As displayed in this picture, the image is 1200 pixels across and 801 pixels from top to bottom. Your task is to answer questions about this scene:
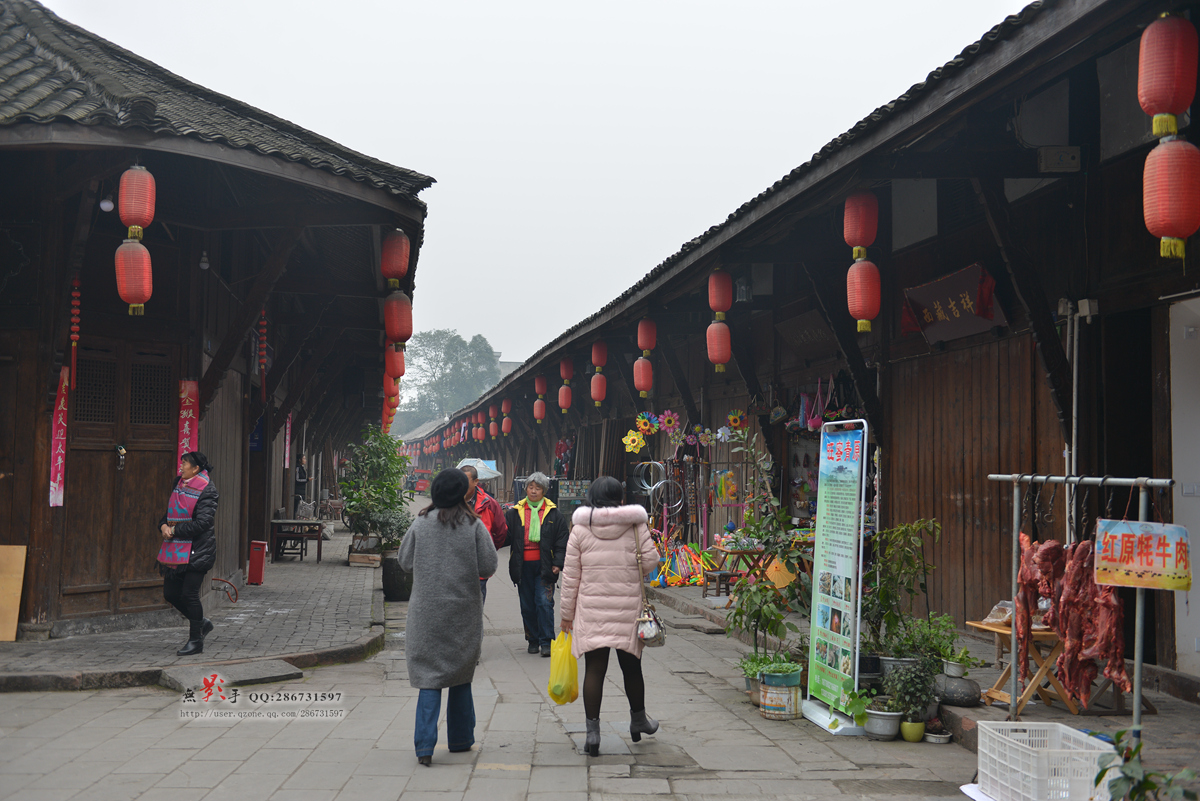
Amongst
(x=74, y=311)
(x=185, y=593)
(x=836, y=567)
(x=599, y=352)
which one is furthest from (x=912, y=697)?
(x=599, y=352)

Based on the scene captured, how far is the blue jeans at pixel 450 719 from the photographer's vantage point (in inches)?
207

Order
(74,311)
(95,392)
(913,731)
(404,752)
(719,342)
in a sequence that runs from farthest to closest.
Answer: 1. (719,342)
2. (95,392)
3. (74,311)
4. (913,731)
5. (404,752)

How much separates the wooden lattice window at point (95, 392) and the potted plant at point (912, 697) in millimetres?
7203

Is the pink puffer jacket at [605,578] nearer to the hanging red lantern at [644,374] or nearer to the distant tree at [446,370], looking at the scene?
the hanging red lantern at [644,374]

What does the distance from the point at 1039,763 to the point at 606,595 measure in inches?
94.4

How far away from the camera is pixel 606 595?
5676 mm

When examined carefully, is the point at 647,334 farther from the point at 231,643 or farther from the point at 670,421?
the point at 231,643

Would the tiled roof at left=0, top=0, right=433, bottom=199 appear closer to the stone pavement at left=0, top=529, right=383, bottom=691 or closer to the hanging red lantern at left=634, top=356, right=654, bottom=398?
the stone pavement at left=0, top=529, right=383, bottom=691

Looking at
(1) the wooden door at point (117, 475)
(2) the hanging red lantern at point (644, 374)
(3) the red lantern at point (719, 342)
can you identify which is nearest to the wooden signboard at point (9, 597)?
(1) the wooden door at point (117, 475)

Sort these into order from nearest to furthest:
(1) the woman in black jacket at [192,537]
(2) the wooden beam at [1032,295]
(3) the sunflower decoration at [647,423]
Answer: (2) the wooden beam at [1032,295] → (1) the woman in black jacket at [192,537] → (3) the sunflower decoration at [647,423]

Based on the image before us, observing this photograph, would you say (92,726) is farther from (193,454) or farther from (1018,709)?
(1018,709)

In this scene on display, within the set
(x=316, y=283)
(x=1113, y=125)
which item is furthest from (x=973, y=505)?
(x=316, y=283)

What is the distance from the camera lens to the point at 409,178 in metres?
9.50

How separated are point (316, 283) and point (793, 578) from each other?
6.90 m
